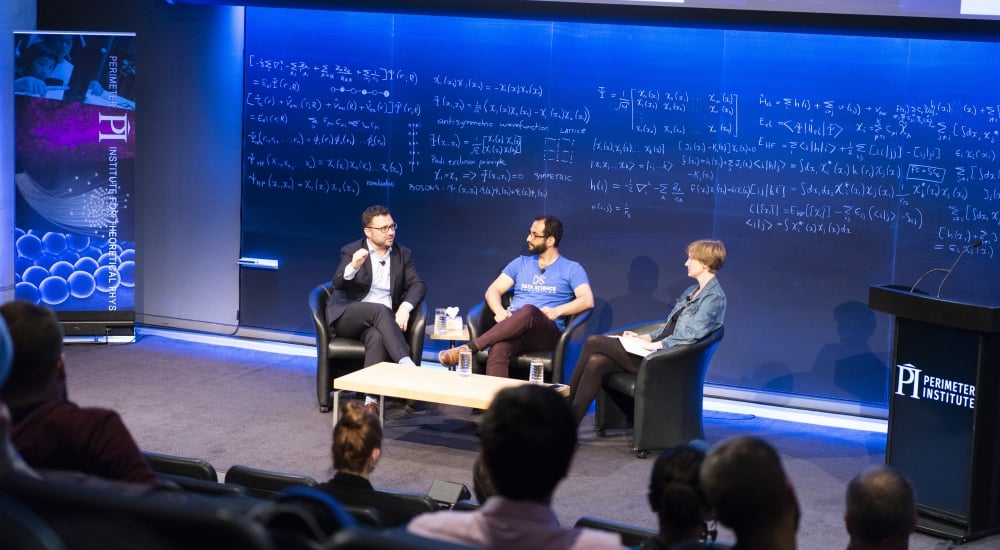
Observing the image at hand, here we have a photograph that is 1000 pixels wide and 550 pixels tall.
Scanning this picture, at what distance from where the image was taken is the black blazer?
6980 mm

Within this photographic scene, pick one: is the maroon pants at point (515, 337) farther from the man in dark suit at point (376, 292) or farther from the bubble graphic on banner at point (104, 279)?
the bubble graphic on banner at point (104, 279)

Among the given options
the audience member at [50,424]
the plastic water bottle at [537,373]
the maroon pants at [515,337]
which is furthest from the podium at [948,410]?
the audience member at [50,424]

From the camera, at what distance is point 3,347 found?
2223mm

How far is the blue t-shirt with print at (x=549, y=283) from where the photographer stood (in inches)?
274

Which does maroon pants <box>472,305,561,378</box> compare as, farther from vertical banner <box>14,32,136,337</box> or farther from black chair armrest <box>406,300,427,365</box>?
vertical banner <box>14,32,136,337</box>

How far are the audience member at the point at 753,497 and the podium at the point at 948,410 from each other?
290cm

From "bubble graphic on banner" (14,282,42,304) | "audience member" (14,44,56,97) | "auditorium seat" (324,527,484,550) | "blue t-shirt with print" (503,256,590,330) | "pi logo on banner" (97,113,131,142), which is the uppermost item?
"audience member" (14,44,56,97)

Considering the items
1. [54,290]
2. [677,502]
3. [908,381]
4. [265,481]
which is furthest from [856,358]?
[54,290]

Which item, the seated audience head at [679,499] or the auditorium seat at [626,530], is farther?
the auditorium seat at [626,530]

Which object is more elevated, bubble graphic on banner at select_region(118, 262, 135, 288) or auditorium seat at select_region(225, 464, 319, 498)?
bubble graphic on banner at select_region(118, 262, 135, 288)

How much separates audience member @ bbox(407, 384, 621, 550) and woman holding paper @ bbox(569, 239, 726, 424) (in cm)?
408

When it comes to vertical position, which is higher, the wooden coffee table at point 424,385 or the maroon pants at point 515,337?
the maroon pants at point 515,337

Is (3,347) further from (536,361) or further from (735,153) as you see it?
(735,153)

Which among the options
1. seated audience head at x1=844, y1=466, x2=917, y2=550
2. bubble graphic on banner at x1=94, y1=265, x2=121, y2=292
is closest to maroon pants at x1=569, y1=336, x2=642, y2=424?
seated audience head at x1=844, y1=466, x2=917, y2=550
